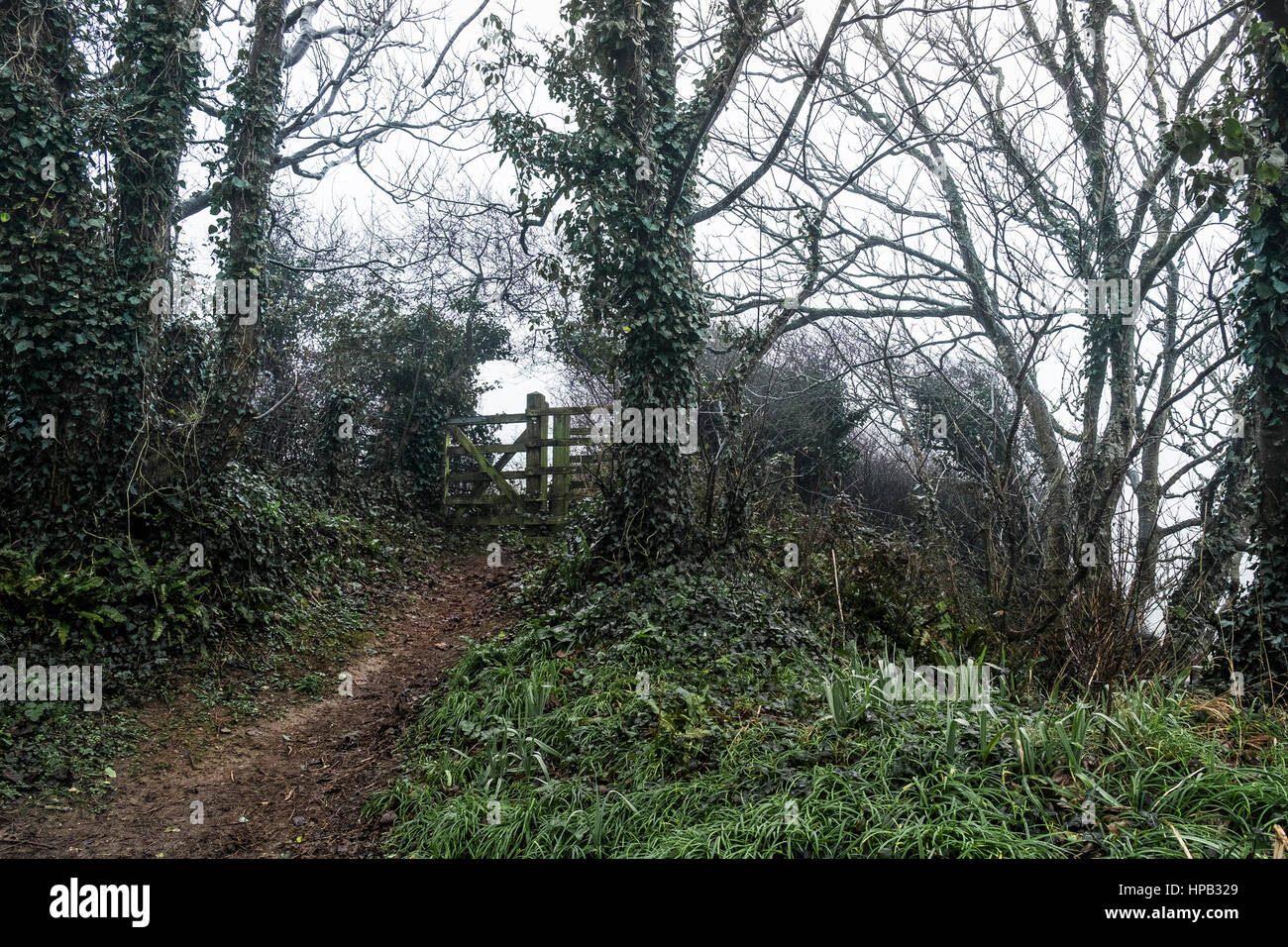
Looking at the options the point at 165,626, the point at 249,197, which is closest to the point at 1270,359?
the point at 165,626

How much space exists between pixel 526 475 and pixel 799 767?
30.8ft

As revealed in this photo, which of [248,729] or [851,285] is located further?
[851,285]

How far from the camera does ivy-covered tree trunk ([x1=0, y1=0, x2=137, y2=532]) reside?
688cm

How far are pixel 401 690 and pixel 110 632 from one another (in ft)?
7.74

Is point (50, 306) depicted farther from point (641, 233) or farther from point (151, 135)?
point (641, 233)

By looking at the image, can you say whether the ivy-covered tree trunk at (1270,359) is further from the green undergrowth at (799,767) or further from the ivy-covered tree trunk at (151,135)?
the ivy-covered tree trunk at (151,135)

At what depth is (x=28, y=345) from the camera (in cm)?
683

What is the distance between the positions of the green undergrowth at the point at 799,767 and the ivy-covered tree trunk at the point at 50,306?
4002mm

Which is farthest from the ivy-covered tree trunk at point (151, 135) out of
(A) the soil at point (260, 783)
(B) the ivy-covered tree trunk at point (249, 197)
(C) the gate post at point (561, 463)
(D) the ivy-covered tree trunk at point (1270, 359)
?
(D) the ivy-covered tree trunk at point (1270, 359)

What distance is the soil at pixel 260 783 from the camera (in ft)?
Answer: 15.6

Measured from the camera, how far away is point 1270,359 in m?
5.45

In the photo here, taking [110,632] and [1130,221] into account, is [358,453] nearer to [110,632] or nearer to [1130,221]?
[110,632]

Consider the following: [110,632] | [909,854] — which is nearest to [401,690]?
[110,632]

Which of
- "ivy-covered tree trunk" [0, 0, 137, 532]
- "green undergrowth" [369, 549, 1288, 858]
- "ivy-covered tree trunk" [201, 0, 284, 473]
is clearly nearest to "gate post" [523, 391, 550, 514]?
"ivy-covered tree trunk" [201, 0, 284, 473]
